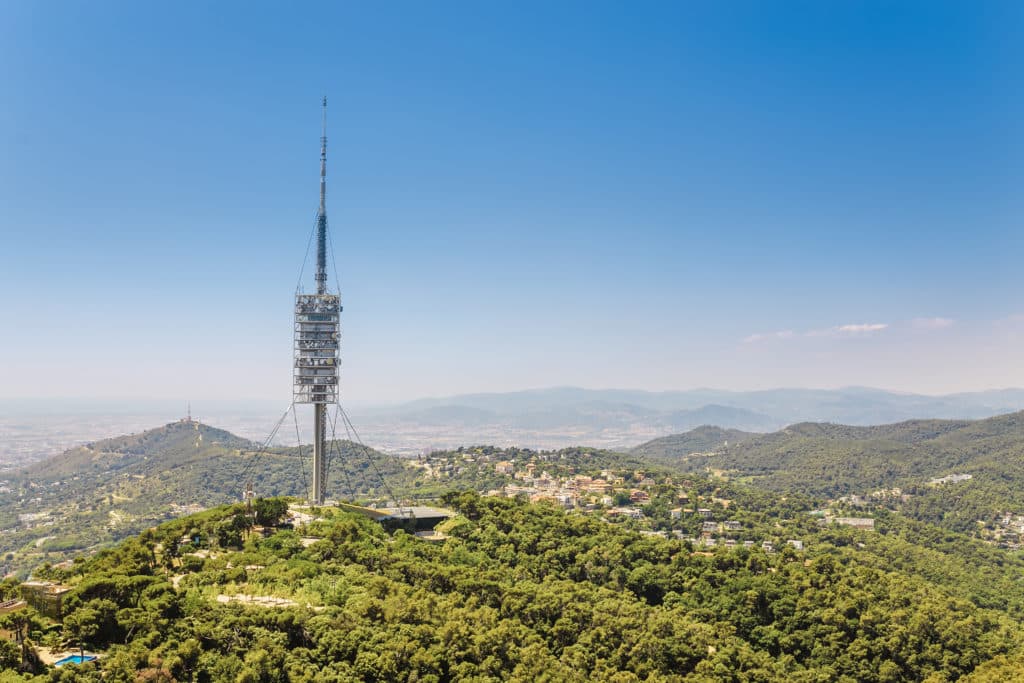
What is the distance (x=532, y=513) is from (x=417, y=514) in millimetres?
9008

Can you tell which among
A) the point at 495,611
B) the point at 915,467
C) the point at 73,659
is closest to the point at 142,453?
the point at 495,611

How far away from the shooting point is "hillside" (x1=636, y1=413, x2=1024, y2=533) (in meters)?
116

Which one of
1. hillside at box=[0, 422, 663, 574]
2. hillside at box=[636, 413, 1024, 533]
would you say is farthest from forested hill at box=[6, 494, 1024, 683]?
hillside at box=[636, 413, 1024, 533]

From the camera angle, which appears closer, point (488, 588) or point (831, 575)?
point (488, 588)

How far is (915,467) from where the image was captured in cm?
15100

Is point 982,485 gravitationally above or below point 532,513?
below

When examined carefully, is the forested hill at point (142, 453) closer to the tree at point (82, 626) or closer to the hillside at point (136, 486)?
the hillside at point (136, 486)

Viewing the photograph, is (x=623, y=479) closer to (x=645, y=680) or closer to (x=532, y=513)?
(x=532, y=513)

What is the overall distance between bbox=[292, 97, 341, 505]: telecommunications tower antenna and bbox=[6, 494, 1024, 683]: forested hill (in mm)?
6661

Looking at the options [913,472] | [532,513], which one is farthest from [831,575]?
[913,472]

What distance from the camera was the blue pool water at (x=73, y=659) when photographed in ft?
80.4

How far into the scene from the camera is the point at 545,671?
30.5 m

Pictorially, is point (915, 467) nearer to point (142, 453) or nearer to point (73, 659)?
point (73, 659)

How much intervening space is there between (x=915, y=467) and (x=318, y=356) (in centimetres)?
14447
